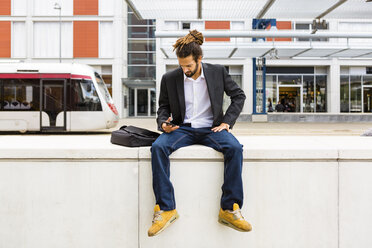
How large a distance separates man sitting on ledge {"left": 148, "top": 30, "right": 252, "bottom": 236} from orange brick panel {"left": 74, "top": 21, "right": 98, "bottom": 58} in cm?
2646

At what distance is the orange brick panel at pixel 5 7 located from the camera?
2789 centimetres

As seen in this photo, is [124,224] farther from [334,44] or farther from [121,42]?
[121,42]

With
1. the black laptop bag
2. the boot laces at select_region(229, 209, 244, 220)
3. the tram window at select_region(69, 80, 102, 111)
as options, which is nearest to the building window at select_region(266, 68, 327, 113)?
the tram window at select_region(69, 80, 102, 111)

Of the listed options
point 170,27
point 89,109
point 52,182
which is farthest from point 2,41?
point 52,182

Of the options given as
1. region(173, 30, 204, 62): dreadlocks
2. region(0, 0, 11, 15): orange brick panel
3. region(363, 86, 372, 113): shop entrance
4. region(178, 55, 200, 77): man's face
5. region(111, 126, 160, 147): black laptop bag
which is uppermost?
region(0, 0, 11, 15): orange brick panel

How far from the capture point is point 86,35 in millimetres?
28062

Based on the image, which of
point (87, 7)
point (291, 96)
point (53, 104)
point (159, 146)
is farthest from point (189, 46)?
point (87, 7)

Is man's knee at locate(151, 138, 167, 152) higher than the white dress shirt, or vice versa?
the white dress shirt

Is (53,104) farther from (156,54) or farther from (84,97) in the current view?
(156,54)

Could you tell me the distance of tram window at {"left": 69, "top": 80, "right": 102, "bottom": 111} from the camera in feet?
40.9

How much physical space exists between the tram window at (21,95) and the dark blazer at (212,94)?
10.4 metres

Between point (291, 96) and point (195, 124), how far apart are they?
26329 millimetres

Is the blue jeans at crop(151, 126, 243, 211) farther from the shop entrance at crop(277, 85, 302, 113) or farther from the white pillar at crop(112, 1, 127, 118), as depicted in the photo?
the white pillar at crop(112, 1, 127, 118)

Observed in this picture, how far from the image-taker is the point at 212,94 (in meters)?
3.24
